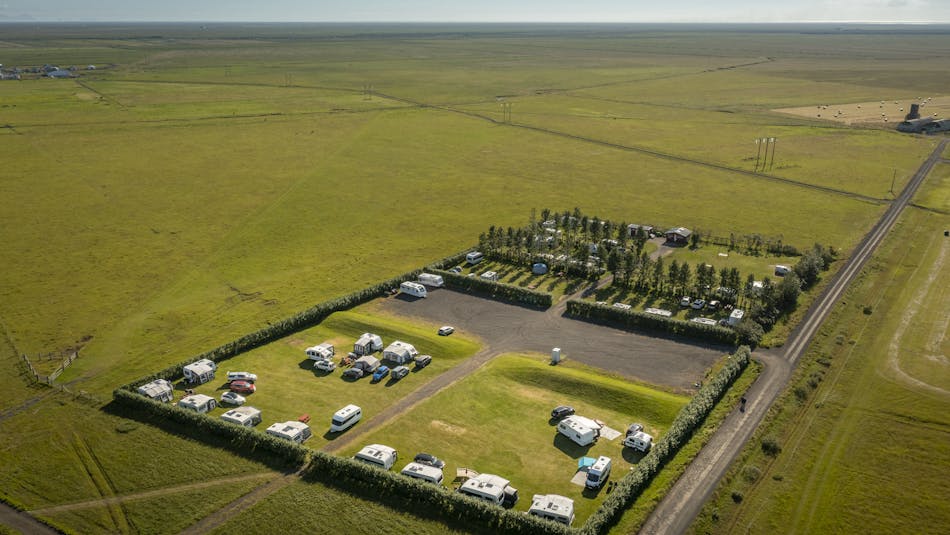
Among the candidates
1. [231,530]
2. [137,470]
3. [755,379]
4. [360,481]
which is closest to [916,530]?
[755,379]

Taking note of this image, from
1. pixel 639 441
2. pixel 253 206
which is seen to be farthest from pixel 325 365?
pixel 253 206

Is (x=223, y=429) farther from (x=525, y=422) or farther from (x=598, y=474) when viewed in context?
(x=598, y=474)

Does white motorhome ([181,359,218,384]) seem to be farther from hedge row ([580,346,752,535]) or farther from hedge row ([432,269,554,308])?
hedge row ([580,346,752,535])

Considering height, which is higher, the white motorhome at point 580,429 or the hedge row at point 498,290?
the hedge row at point 498,290

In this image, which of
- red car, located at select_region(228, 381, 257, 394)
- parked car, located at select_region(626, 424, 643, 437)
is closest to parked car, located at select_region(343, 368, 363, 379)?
red car, located at select_region(228, 381, 257, 394)

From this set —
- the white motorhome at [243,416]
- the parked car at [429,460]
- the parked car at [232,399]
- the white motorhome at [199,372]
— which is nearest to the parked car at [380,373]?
the white motorhome at [243,416]

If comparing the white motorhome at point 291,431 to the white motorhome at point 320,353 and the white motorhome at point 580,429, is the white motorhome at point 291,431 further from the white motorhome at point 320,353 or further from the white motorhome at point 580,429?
the white motorhome at point 580,429
